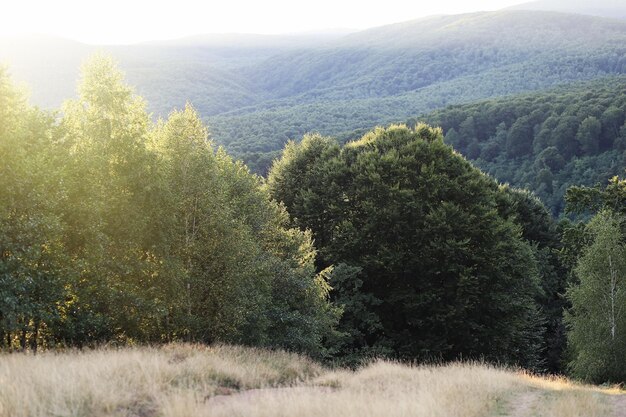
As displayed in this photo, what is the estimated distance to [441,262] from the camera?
34.4m

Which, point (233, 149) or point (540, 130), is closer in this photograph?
point (540, 130)

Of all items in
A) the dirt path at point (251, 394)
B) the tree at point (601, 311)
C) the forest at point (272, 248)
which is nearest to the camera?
the dirt path at point (251, 394)

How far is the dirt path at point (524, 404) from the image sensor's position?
11.6 meters

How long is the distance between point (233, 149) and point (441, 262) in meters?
126

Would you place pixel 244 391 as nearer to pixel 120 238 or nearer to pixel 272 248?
pixel 120 238

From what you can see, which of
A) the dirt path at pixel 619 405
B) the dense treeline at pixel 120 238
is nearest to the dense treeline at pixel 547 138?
the dense treeline at pixel 120 238

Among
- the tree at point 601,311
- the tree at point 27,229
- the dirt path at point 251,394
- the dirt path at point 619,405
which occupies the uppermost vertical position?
the tree at point 27,229

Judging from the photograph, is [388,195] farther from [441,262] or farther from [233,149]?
[233,149]

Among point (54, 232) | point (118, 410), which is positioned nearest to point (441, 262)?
point (54, 232)

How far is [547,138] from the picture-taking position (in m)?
137

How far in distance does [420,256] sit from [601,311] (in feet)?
36.3

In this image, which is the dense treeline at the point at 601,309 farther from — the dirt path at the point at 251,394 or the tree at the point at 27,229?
the tree at the point at 27,229

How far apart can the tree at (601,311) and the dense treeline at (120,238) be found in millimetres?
16375

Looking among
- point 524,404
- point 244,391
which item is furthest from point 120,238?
point 524,404
